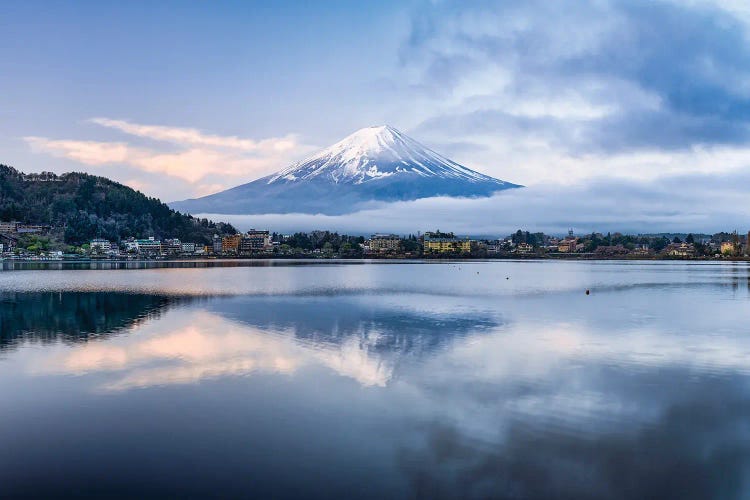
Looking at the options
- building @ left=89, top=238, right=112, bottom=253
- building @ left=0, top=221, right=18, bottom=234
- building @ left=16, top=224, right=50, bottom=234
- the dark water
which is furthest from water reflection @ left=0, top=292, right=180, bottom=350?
building @ left=0, top=221, right=18, bottom=234

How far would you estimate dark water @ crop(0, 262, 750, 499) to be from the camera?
25.1ft

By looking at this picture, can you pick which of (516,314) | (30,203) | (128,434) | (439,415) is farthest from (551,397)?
(30,203)

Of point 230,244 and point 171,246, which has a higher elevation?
point 230,244

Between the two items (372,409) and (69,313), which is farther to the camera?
(69,313)

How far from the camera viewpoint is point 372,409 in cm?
1086

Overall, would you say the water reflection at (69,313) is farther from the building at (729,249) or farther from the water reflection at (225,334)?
the building at (729,249)

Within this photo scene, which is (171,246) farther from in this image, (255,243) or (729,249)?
(729,249)

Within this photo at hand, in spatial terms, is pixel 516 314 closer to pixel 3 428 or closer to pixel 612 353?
pixel 612 353

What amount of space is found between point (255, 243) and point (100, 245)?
4691cm

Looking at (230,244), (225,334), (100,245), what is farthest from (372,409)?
(230,244)

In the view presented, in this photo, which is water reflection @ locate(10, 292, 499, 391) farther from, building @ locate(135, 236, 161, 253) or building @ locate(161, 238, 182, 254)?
building @ locate(161, 238, 182, 254)

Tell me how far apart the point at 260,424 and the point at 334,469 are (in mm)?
2487

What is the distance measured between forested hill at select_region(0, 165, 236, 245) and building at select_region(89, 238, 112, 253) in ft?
24.9

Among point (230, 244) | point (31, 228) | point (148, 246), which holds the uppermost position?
point (31, 228)
